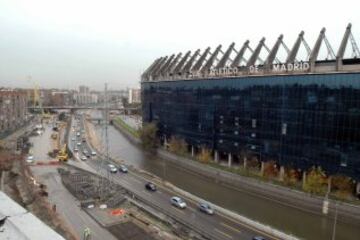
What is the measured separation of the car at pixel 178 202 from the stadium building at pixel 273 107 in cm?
1830

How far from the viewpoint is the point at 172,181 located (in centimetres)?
5209

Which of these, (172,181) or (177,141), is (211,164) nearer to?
(172,181)

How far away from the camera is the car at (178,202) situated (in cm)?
3719

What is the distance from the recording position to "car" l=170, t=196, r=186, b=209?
122 feet

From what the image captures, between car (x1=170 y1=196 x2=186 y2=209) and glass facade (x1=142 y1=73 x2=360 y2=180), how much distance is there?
18.3 meters

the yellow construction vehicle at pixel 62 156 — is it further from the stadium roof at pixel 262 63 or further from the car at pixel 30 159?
the stadium roof at pixel 262 63

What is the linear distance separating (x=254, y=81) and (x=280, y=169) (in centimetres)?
1385

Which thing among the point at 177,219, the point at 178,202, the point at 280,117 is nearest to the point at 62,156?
the point at 178,202

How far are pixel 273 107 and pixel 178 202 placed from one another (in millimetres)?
21404

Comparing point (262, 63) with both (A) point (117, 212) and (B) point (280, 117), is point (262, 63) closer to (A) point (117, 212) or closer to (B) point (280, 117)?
(B) point (280, 117)

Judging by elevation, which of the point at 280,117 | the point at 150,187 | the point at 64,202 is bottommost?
the point at 64,202

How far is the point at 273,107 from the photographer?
49656mm

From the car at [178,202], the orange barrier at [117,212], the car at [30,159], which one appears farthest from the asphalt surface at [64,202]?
the car at [178,202]

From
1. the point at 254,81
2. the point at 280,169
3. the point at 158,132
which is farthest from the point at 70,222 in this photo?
the point at 158,132
